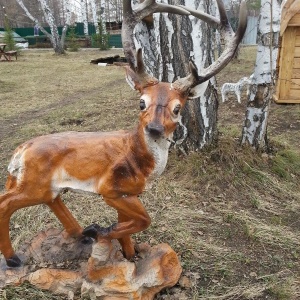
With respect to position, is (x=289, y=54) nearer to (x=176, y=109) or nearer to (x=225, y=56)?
(x=225, y=56)

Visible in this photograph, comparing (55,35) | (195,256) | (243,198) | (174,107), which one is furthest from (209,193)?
(55,35)

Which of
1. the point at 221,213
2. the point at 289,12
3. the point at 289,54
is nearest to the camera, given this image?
the point at 221,213

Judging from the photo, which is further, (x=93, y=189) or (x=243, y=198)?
(x=243, y=198)

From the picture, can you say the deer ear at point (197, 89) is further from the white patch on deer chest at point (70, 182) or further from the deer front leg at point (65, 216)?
the deer front leg at point (65, 216)

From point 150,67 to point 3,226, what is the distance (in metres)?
2.55

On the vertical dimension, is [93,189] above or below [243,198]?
above

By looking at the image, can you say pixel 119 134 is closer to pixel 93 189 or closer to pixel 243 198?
pixel 93 189

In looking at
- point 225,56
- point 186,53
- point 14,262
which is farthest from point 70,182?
point 186,53

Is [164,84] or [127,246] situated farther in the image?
[127,246]

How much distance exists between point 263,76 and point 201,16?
2198 millimetres

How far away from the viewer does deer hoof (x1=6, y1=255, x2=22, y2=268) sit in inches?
103

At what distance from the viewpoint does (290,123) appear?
6605 millimetres

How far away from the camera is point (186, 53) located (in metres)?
4.05

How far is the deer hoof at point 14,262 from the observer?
8.58 feet
